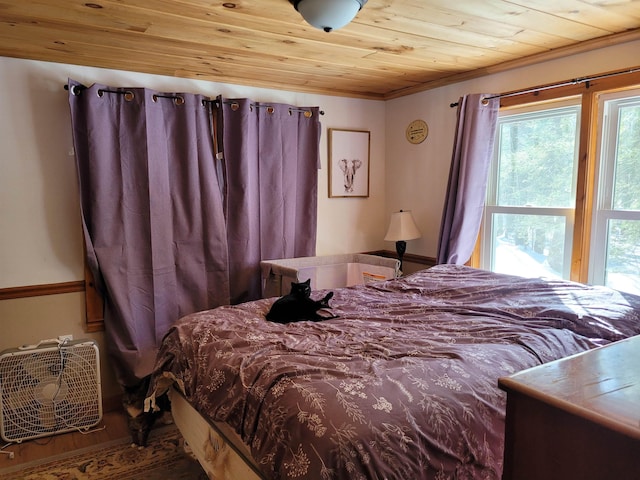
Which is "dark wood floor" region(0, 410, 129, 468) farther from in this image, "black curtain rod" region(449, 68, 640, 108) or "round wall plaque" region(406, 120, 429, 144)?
"black curtain rod" region(449, 68, 640, 108)

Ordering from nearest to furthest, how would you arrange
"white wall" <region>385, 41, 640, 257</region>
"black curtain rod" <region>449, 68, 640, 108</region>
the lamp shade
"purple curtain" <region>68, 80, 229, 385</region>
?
"black curtain rod" <region>449, 68, 640, 108</region>
"purple curtain" <region>68, 80, 229, 385</region>
"white wall" <region>385, 41, 640, 257</region>
the lamp shade

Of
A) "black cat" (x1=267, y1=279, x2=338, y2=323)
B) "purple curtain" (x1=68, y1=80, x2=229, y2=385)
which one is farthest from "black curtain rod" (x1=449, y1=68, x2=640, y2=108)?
"purple curtain" (x1=68, y1=80, x2=229, y2=385)

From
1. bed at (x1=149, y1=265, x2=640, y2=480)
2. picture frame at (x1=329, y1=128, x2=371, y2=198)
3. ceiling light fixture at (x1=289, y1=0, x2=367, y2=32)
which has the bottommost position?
bed at (x1=149, y1=265, x2=640, y2=480)

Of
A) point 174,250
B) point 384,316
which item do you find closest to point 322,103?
point 174,250

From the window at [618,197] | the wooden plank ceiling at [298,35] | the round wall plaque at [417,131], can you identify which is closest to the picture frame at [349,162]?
the round wall plaque at [417,131]

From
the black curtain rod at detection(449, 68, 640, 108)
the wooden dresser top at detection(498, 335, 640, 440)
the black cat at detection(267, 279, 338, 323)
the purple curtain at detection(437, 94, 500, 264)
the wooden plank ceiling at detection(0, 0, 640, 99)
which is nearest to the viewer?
the wooden dresser top at detection(498, 335, 640, 440)

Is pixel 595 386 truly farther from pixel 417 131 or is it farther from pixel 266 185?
pixel 417 131

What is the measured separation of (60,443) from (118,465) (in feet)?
1.58

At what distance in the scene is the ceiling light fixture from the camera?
5.80 ft

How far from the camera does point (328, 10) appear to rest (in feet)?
5.87

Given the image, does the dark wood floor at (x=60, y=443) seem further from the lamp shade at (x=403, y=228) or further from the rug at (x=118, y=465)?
the lamp shade at (x=403, y=228)

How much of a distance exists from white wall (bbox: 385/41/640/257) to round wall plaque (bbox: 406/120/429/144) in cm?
3

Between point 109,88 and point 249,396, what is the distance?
7.23 ft

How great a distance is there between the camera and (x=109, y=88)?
9.20ft
